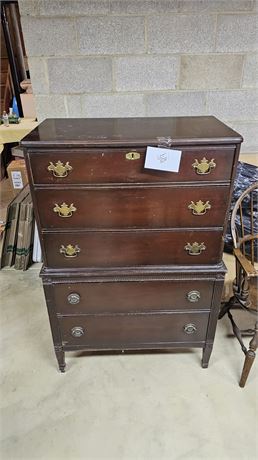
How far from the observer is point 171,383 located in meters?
1.48

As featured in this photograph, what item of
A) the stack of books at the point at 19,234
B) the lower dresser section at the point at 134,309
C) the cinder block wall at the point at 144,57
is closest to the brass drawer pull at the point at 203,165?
the lower dresser section at the point at 134,309

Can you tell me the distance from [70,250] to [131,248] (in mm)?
Answer: 258

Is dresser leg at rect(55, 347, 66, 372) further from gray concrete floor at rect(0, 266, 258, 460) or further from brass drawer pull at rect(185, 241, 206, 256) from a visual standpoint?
brass drawer pull at rect(185, 241, 206, 256)

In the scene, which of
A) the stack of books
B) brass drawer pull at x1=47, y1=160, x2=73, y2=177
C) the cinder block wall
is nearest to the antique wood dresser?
brass drawer pull at x1=47, y1=160, x2=73, y2=177

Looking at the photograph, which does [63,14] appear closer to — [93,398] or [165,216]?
[165,216]

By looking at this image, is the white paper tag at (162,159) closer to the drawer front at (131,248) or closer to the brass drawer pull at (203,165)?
the brass drawer pull at (203,165)

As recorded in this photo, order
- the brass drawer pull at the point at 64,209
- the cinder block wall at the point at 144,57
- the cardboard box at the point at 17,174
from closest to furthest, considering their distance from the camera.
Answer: the brass drawer pull at the point at 64,209 → the cinder block wall at the point at 144,57 → the cardboard box at the point at 17,174

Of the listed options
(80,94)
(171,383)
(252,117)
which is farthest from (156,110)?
(171,383)

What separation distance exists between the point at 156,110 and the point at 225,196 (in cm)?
88

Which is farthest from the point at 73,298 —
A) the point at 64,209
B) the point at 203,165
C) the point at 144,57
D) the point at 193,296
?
the point at 144,57

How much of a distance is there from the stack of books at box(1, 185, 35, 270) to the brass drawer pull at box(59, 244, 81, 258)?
39.9 inches

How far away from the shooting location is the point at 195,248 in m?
1.27

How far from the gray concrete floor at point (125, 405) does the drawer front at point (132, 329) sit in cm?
18

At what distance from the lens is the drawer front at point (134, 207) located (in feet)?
3.79
